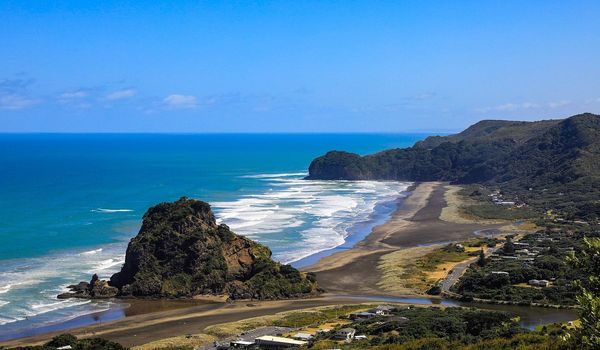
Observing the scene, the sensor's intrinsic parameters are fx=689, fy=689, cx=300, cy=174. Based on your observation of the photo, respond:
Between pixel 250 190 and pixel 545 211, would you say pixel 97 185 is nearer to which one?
pixel 250 190

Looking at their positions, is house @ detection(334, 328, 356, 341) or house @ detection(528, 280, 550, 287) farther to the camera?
house @ detection(528, 280, 550, 287)

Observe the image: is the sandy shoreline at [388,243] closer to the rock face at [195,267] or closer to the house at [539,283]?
the rock face at [195,267]

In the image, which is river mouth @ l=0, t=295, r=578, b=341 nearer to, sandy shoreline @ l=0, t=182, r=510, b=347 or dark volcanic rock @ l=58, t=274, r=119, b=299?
sandy shoreline @ l=0, t=182, r=510, b=347

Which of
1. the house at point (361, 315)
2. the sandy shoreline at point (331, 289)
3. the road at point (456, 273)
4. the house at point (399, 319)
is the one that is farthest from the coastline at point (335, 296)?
the house at point (399, 319)

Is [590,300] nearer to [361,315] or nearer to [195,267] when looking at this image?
[361,315]

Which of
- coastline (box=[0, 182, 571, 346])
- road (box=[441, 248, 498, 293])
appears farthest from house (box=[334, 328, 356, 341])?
road (box=[441, 248, 498, 293])

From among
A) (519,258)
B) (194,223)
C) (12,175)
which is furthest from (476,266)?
(12,175)
